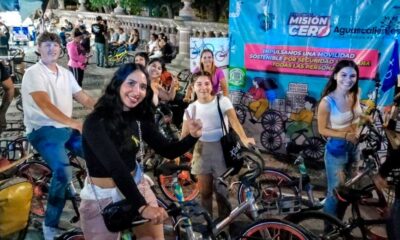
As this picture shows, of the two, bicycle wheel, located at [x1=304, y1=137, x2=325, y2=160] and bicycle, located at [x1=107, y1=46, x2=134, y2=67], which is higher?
bicycle, located at [x1=107, y1=46, x2=134, y2=67]

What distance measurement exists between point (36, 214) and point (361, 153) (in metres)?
3.68

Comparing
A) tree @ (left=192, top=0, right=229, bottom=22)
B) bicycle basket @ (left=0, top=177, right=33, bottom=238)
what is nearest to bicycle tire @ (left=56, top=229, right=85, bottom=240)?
bicycle basket @ (left=0, top=177, right=33, bottom=238)

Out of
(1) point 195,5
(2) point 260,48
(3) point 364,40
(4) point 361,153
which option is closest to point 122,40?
(1) point 195,5

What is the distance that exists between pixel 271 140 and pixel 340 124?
10.7 feet

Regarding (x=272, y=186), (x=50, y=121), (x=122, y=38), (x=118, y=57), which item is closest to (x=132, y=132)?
(x=50, y=121)

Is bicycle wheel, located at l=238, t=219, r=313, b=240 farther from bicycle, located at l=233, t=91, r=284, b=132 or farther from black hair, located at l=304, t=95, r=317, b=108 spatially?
bicycle, located at l=233, t=91, r=284, b=132

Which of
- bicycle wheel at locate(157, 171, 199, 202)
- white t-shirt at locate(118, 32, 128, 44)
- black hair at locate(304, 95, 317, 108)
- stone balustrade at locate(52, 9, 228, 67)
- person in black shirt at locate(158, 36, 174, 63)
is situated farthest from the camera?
white t-shirt at locate(118, 32, 128, 44)

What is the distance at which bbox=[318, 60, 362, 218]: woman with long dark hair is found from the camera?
4.53m

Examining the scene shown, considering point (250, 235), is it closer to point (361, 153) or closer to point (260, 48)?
point (361, 153)

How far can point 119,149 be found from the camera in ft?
9.75

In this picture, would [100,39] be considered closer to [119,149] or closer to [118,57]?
[118,57]

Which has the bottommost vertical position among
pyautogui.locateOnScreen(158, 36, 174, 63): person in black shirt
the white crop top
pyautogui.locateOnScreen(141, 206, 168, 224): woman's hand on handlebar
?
pyautogui.locateOnScreen(141, 206, 168, 224): woman's hand on handlebar

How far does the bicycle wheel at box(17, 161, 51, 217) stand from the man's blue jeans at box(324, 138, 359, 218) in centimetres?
310

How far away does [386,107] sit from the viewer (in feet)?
21.0
